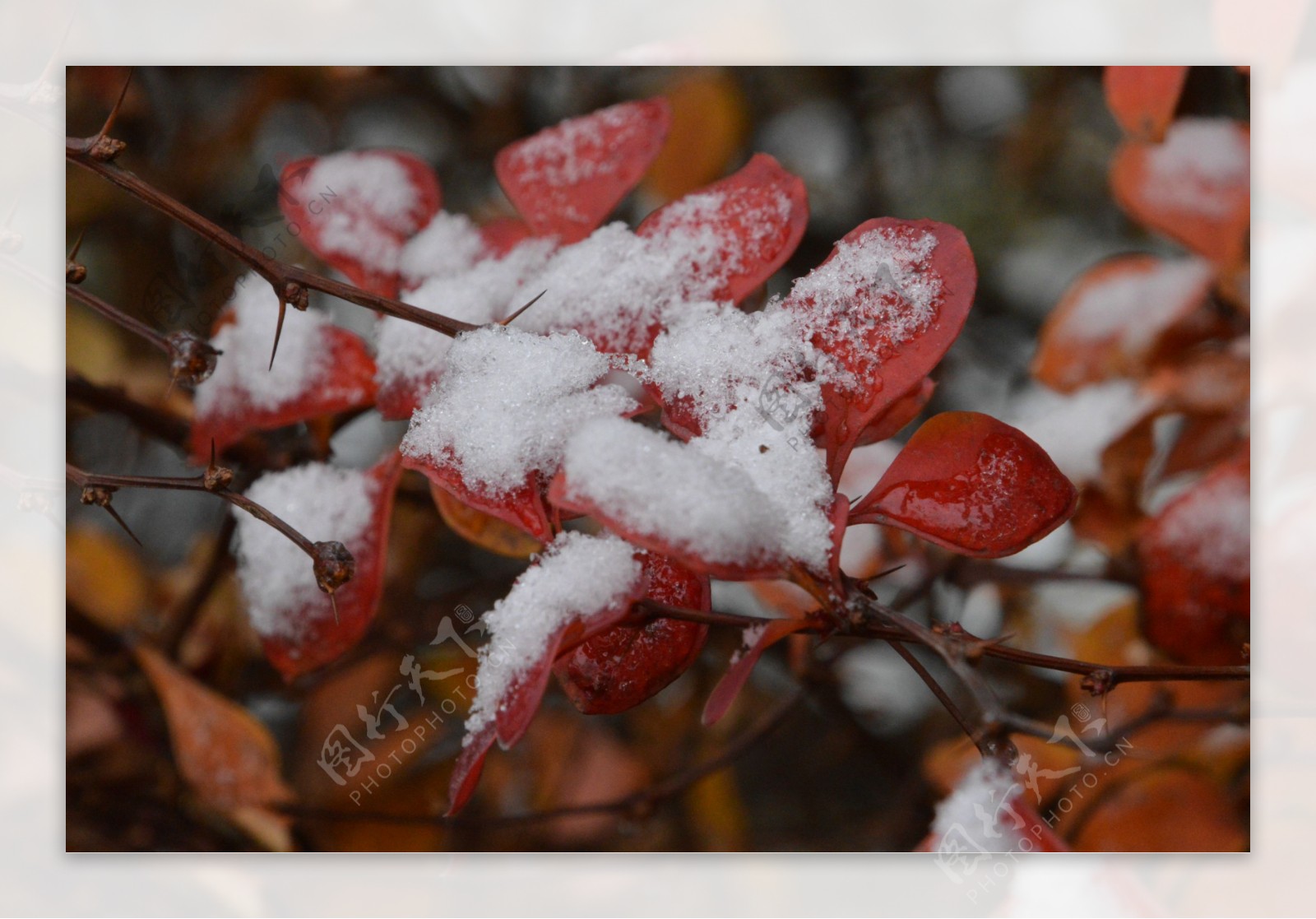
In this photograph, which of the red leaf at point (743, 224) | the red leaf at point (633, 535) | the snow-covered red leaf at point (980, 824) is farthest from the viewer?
the snow-covered red leaf at point (980, 824)

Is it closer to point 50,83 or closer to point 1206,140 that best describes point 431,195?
point 50,83

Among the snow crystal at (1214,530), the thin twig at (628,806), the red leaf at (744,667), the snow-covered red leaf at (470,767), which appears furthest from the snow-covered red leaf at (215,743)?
the snow crystal at (1214,530)

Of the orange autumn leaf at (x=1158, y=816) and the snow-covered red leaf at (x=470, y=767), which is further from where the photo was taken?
the orange autumn leaf at (x=1158, y=816)

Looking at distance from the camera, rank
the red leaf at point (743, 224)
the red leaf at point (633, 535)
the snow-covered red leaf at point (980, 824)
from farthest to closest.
Result: the snow-covered red leaf at point (980, 824) < the red leaf at point (743, 224) < the red leaf at point (633, 535)

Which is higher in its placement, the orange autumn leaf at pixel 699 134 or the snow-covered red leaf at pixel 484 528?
the orange autumn leaf at pixel 699 134
